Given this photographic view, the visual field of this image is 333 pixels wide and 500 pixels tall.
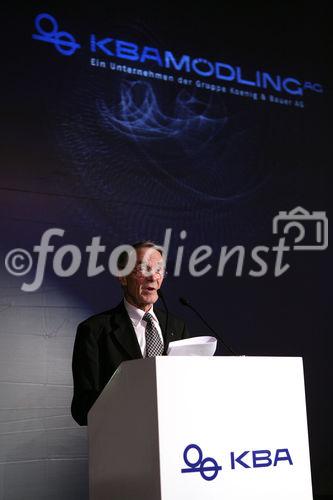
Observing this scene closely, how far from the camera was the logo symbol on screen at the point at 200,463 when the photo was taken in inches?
77.5

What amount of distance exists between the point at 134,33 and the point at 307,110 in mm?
1432

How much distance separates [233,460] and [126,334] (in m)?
0.94

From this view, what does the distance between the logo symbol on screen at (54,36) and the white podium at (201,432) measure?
2.54 meters

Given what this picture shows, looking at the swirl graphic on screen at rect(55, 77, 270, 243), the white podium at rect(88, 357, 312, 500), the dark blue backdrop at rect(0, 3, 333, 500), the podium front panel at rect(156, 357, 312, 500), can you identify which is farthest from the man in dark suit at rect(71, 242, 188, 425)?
the swirl graphic on screen at rect(55, 77, 270, 243)

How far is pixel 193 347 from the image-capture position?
2248 mm

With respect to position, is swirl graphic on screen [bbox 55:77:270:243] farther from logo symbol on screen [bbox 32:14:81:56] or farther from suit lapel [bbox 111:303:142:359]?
suit lapel [bbox 111:303:142:359]

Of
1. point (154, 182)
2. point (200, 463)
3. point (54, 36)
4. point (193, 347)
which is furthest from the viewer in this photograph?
point (154, 182)

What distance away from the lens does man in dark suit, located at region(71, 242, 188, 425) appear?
2.72 meters

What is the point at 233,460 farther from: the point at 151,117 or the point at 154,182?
the point at 151,117

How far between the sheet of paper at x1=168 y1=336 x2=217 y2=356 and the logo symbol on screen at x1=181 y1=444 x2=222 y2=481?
0.34 metres

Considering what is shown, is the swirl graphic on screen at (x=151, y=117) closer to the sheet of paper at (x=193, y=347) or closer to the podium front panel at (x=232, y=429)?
the sheet of paper at (x=193, y=347)

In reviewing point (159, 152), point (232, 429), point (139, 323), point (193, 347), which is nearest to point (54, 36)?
point (159, 152)

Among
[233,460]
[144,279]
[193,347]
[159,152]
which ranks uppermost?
[159,152]

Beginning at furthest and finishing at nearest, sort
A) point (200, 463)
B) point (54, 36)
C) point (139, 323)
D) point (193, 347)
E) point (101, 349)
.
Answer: point (54, 36) → point (139, 323) → point (101, 349) → point (193, 347) → point (200, 463)
